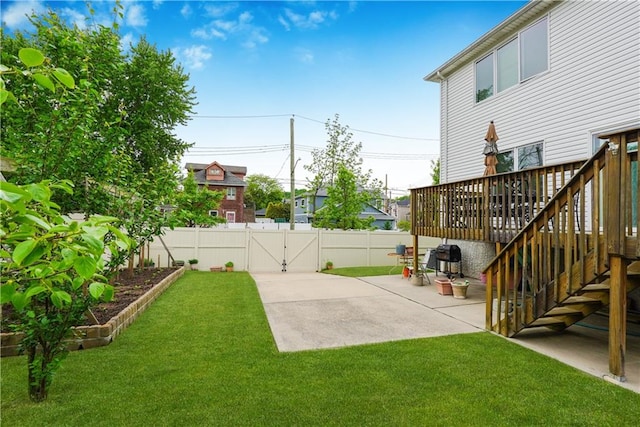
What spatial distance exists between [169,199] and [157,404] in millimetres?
2918

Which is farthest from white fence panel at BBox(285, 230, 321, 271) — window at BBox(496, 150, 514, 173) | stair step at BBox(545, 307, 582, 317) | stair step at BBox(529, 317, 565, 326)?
stair step at BBox(545, 307, 582, 317)

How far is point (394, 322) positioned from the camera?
4922 mm

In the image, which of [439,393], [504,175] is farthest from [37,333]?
[504,175]

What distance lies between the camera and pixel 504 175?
18.8 ft

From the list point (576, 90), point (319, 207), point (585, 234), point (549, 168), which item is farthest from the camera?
point (319, 207)

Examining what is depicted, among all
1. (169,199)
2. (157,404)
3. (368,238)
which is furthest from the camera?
(368,238)

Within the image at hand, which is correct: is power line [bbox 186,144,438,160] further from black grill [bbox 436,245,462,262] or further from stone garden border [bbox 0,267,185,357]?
stone garden border [bbox 0,267,185,357]

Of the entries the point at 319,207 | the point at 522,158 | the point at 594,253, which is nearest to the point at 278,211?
the point at 319,207

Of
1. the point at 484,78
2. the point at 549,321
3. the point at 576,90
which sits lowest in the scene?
the point at 549,321

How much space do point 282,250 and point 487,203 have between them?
7500 mm

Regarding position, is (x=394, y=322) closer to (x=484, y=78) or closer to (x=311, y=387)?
(x=311, y=387)

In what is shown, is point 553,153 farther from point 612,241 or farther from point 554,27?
point 612,241

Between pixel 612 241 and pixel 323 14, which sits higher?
pixel 323 14

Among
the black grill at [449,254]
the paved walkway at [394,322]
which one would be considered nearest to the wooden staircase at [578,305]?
the paved walkway at [394,322]
